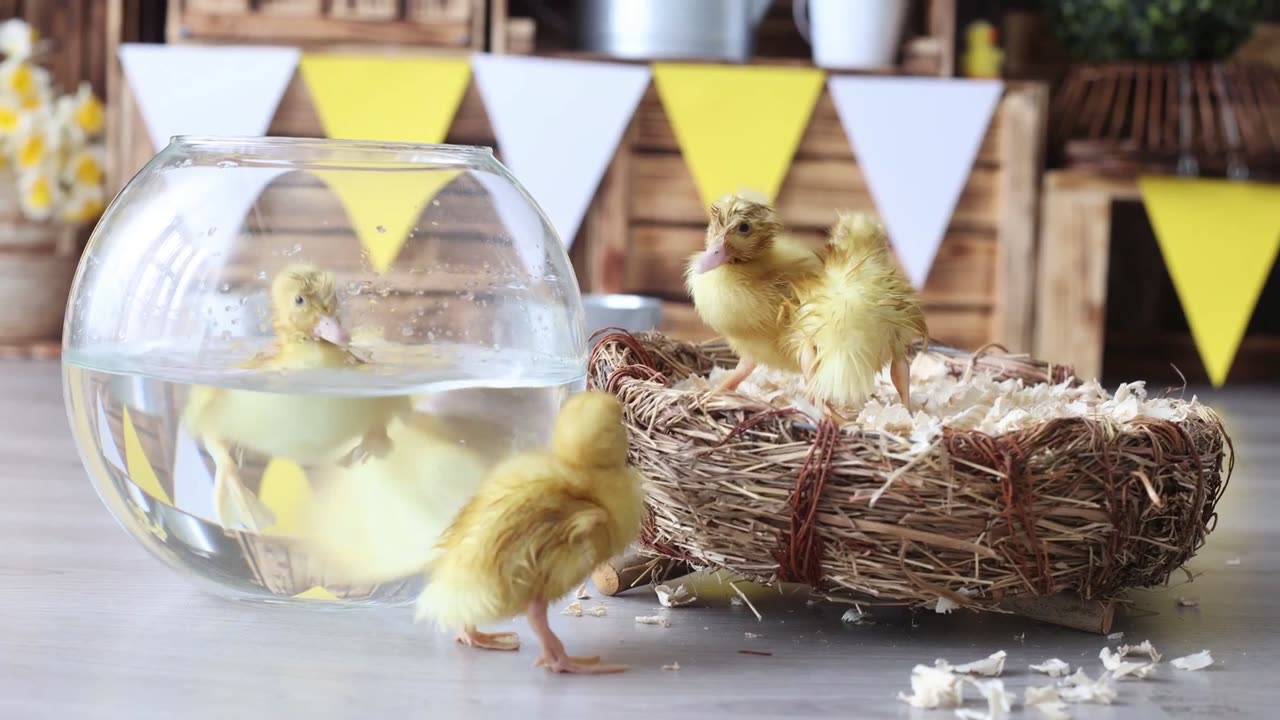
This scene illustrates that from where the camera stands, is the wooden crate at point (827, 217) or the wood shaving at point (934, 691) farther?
the wooden crate at point (827, 217)

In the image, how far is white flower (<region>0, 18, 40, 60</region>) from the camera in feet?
8.14

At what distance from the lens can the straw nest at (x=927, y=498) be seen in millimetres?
795

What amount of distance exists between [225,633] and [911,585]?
431mm

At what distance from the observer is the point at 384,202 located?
85 centimetres

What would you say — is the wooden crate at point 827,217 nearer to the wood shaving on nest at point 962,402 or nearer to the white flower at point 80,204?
the white flower at point 80,204

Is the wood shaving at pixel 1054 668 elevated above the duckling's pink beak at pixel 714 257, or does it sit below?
below

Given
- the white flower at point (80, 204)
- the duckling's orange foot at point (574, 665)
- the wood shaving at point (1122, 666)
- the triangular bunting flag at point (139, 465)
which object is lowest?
the white flower at point (80, 204)

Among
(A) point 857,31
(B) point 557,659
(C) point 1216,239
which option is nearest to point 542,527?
(B) point 557,659

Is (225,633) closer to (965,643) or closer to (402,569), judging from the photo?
(402,569)

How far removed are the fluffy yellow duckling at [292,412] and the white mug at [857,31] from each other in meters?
1.76

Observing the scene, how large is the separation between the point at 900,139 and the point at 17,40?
163 cm

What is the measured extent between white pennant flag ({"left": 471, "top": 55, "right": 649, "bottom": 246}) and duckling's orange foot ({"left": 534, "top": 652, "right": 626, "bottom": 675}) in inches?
64.2

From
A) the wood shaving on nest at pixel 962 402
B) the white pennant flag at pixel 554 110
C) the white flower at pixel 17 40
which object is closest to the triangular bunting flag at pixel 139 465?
the wood shaving on nest at pixel 962 402

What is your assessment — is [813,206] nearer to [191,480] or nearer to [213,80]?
[213,80]
